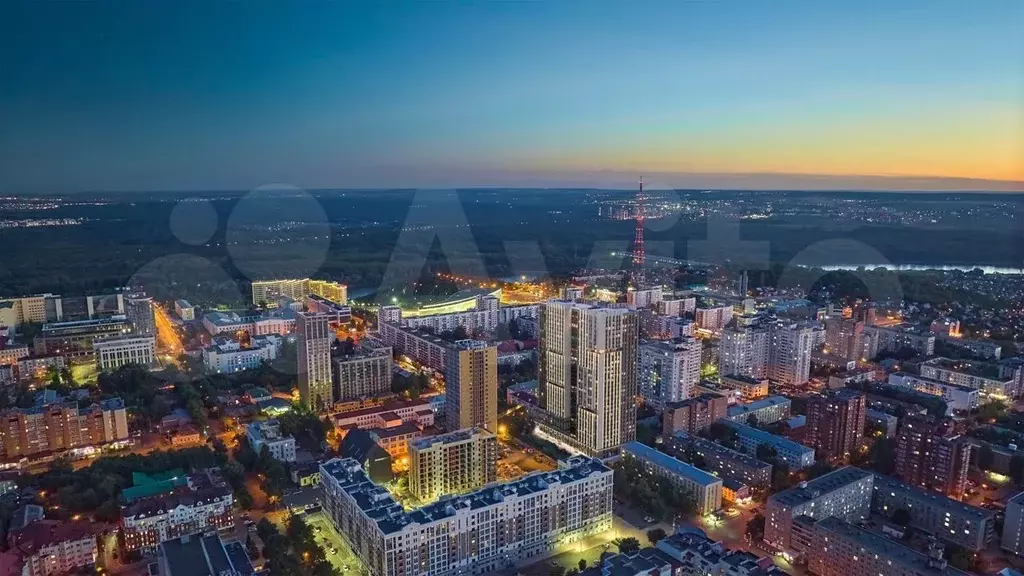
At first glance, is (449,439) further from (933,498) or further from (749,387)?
(749,387)

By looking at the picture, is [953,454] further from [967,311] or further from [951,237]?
[951,237]

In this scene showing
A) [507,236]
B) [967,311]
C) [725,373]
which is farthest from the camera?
[507,236]

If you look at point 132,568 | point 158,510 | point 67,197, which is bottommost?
point 132,568

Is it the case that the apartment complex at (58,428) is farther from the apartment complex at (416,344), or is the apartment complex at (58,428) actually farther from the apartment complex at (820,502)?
the apartment complex at (820,502)

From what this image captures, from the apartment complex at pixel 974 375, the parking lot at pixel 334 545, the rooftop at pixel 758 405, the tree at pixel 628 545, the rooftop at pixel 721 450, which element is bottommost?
the parking lot at pixel 334 545

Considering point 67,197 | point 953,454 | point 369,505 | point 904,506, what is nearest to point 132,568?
point 369,505

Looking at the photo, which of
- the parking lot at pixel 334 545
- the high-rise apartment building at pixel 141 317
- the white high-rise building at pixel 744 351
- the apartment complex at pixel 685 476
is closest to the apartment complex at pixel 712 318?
the white high-rise building at pixel 744 351

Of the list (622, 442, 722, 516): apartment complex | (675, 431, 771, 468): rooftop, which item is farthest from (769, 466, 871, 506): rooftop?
(675, 431, 771, 468): rooftop
